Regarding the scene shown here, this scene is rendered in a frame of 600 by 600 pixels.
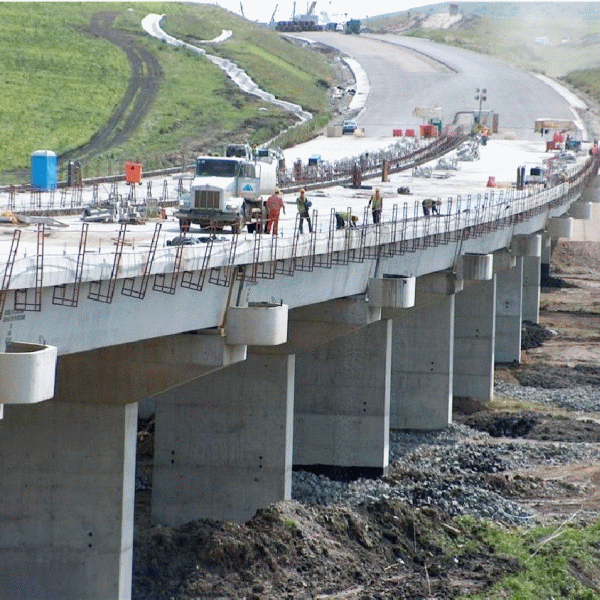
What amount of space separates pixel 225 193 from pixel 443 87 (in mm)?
112023

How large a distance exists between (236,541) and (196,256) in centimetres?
854

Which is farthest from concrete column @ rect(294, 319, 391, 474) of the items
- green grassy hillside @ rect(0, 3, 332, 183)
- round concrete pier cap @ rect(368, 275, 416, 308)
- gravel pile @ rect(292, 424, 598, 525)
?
green grassy hillside @ rect(0, 3, 332, 183)

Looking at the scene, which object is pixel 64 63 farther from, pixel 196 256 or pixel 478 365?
pixel 196 256

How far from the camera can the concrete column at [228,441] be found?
35969 millimetres

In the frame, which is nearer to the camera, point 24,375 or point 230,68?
point 24,375

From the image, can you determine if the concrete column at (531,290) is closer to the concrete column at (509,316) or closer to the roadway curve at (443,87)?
the concrete column at (509,316)

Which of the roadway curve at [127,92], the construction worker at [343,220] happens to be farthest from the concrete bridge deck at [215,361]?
the roadway curve at [127,92]

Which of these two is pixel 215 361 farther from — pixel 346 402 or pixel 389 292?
pixel 346 402

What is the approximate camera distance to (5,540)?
27219mm

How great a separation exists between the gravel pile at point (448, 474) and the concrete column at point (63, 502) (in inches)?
465

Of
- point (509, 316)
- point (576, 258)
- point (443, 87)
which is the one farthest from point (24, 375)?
point (443, 87)

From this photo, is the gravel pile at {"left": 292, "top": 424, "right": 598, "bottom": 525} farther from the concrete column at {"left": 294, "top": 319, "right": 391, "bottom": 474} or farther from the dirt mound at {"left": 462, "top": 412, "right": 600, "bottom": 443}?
the concrete column at {"left": 294, "top": 319, "right": 391, "bottom": 474}

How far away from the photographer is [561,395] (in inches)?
2303

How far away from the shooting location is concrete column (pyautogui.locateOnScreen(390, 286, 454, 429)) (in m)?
51.1
